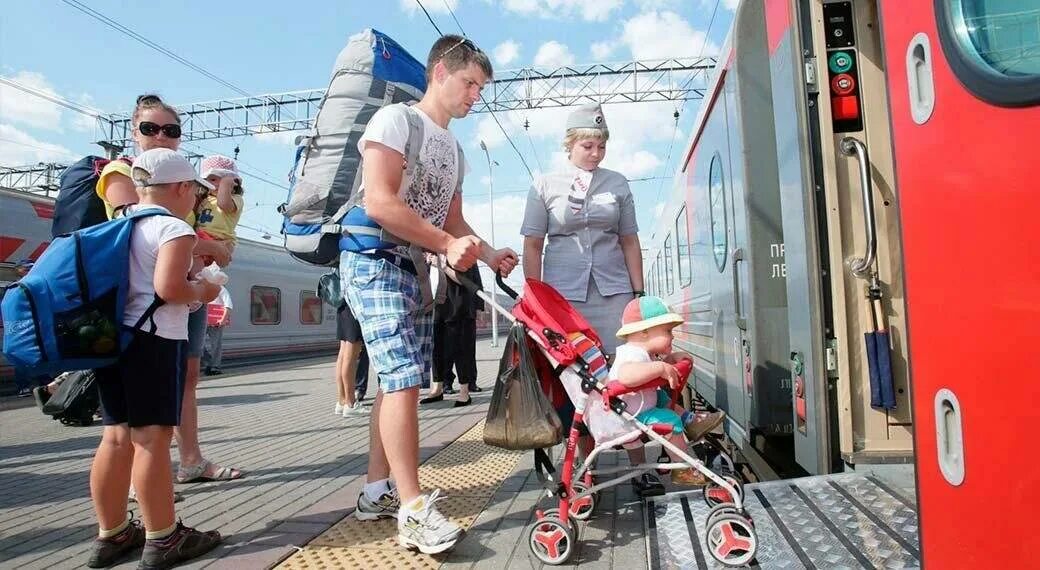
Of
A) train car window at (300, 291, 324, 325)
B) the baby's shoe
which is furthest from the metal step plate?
train car window at (300, 291, 324, 325)

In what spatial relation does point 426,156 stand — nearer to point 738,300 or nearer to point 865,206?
point 865,206

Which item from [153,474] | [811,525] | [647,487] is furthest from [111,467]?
[811,525]

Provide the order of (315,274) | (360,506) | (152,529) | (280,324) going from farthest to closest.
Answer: (315,274), (280,324), (360,506), (152,529)

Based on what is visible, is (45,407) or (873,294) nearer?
(873,294)

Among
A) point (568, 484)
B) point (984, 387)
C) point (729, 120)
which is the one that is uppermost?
point (729, 120)

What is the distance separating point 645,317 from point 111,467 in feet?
7.23

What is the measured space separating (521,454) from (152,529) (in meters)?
2.47

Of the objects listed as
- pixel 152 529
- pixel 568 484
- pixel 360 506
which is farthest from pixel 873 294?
pixel 152 529

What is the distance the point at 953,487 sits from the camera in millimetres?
1309

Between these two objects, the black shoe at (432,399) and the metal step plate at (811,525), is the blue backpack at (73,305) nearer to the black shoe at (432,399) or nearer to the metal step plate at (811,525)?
the metal step plate at (811,525)

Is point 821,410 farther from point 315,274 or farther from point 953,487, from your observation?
point 315,274

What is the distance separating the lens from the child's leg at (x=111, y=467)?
2.41 meters

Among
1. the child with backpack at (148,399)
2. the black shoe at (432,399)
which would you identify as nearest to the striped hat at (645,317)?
the child with backpack at (148,399)

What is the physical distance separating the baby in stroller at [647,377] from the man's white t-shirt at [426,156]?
1.00 meters
